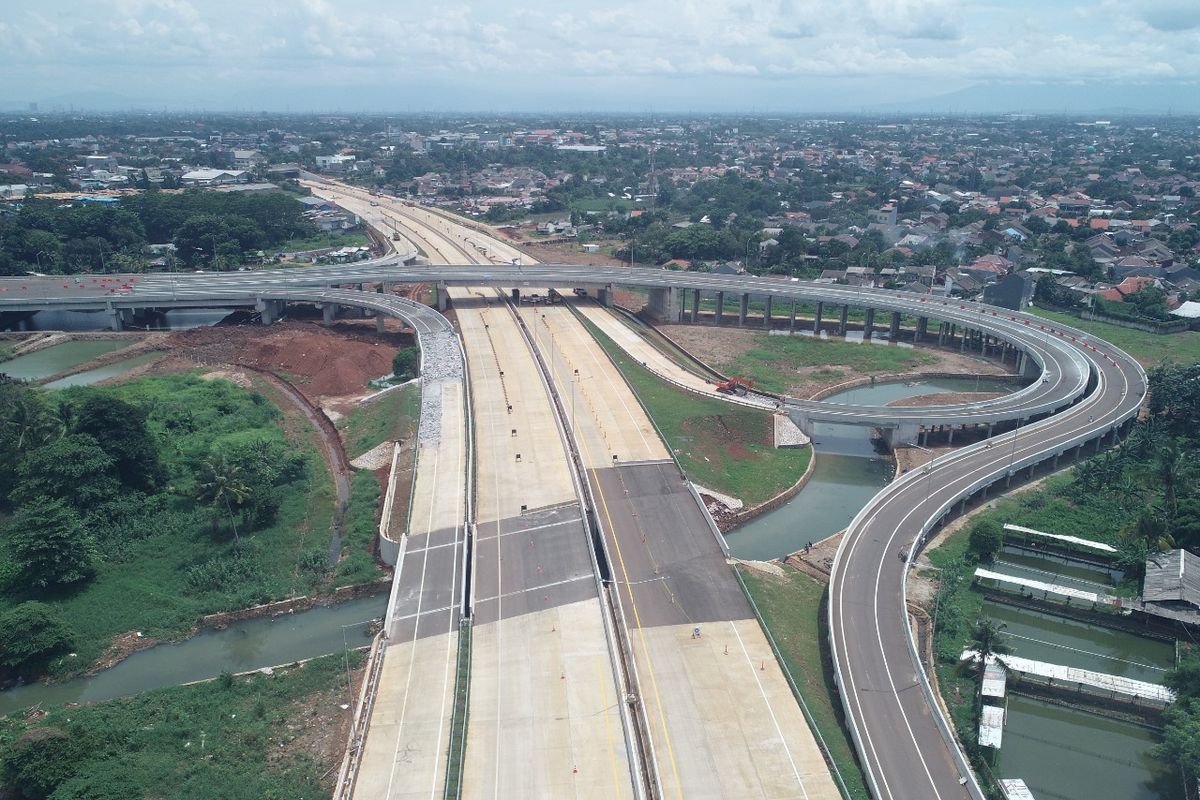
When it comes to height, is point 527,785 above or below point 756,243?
below

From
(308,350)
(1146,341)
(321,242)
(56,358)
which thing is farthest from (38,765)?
(321,242)

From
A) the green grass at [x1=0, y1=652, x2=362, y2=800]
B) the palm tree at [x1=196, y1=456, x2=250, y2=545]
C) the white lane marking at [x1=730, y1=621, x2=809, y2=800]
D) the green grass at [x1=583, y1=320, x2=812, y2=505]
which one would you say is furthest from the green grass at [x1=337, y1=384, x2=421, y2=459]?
the white lane marking at [x1=730, y1=621, x2=809, y2=800]

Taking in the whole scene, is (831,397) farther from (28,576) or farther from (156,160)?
(156,160)

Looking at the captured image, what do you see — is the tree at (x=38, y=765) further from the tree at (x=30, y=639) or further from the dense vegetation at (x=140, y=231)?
the dense vegetation at (x=140, y=231)

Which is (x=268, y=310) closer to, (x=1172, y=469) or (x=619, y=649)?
(x=619, y=649)

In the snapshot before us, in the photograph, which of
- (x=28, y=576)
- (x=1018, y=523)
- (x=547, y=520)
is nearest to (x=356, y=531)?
(x=547, y=520)

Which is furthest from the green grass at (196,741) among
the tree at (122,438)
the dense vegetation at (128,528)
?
the tree at (122,438)
